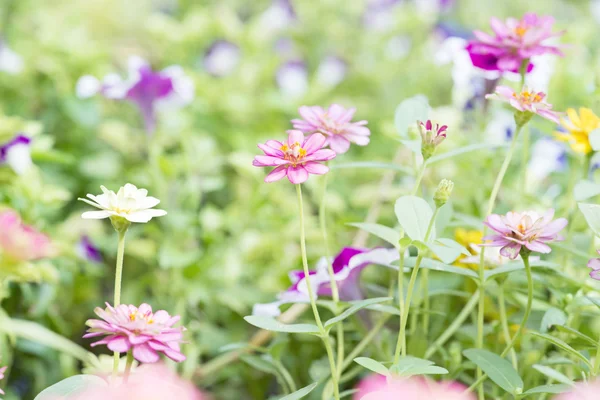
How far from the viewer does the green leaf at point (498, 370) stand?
20.3 inches

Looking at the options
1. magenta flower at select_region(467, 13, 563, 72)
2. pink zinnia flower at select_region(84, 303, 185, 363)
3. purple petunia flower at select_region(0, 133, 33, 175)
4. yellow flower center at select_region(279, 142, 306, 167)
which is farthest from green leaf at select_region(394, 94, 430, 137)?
purple petunia flower at select_region(0, 133, 33, 175)

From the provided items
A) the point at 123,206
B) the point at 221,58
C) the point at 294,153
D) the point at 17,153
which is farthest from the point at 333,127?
the point at 221,58

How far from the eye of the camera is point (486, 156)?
2.89 ft

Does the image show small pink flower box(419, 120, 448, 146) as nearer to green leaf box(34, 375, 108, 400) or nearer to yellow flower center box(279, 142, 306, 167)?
yellow flower center box(279, 142, 306, 167)

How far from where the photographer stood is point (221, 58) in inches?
55.8

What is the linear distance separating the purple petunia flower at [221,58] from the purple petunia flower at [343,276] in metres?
0.80

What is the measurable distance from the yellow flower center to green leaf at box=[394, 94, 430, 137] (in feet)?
0.56

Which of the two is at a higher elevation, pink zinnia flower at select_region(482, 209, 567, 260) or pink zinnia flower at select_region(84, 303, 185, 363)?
pink zinnia flower at select_region(482, 209, 567, 260)

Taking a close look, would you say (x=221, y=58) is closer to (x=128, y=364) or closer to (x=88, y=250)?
(x=88, y=250)

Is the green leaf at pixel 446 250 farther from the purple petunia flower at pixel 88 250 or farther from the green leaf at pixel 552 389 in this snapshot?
the purple petunia flower at pixel 88 250

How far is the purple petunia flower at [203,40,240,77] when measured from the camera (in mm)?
1408

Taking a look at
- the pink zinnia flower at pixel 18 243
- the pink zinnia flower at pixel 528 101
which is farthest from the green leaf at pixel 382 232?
the pink zinnia flower at pixel 18 243

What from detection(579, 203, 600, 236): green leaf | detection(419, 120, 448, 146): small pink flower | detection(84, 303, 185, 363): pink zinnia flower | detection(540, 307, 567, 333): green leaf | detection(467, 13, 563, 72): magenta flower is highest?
detection(467, 13, 563, 72): magenta flower

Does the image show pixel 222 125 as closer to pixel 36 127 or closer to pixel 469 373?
pixel 36 127
